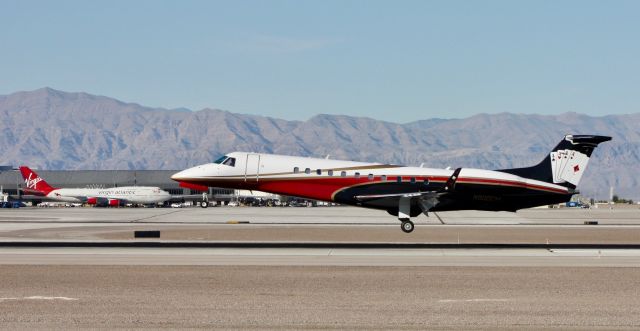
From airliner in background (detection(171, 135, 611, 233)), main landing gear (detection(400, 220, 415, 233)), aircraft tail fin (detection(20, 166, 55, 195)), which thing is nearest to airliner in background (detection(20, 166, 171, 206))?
aircraft tail fin (detection(20, 166, 55, 195))

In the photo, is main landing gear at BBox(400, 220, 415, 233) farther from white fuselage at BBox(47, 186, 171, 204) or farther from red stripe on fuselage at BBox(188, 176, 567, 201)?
white fuselage at BBox(47, 186, 171, 204)

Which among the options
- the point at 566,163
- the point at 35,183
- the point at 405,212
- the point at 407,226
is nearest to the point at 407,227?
the point at 407,226

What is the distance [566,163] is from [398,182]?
9450 mm

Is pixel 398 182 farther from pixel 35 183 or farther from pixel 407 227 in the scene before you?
pixel 35 183

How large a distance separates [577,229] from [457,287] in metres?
35.6

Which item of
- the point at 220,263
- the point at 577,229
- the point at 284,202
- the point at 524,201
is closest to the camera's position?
the point at 220,263

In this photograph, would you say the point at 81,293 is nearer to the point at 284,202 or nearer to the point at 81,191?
the point at 81,191

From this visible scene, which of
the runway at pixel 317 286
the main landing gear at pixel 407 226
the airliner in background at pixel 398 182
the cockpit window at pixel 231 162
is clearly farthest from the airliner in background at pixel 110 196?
the runway at pixel 317 286

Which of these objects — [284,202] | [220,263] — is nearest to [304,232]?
[220,263]

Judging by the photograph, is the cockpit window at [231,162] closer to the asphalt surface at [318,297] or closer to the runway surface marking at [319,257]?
the runway surface marking at [319,257]

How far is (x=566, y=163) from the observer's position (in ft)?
164

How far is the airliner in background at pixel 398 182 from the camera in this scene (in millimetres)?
47406

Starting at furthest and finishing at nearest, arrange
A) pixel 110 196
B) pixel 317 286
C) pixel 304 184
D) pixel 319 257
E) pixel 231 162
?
pixel 110 196 → pixel 231 162 → pixel 304 184 → pixel 319 257 → pixel 317 286

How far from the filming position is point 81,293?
23.1m
